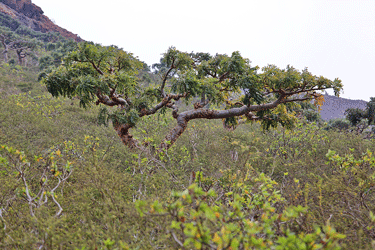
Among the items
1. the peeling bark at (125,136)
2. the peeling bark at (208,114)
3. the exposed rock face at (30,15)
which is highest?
the exposed rock face at (30,15)

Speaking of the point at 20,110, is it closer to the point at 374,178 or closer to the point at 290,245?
the point at 290,245

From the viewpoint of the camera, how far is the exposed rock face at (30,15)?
55625 millimetres

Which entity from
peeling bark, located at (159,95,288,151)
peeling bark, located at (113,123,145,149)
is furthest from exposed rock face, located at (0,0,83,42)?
peeling bark, located at (159,95,288,151)

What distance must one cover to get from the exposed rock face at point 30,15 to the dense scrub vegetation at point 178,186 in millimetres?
55932

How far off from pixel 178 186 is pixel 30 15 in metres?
82.7

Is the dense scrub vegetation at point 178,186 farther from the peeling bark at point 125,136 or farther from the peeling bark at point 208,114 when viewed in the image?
the peeling bark at point 208,114

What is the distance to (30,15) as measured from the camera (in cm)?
5956

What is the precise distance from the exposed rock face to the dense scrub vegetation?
55.9 m

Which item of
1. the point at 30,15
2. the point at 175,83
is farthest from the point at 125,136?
the point at 30,15

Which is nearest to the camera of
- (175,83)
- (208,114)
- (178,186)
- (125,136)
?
(178,186)

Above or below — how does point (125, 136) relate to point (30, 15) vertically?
below

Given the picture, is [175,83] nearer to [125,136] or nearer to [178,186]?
[125,136]

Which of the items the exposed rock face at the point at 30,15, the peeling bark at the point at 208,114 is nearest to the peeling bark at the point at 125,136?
the peeling bark at the point at 208,114

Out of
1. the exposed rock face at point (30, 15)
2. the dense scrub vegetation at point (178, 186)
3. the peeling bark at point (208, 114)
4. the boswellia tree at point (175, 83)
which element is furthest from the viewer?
the exposed rock face at point (30, 15)
